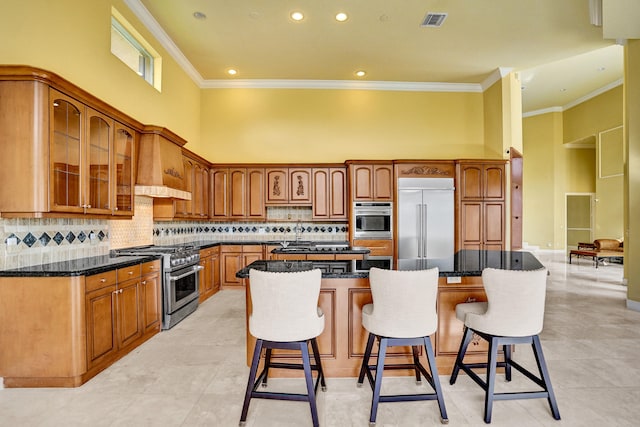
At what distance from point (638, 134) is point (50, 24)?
24.0ft

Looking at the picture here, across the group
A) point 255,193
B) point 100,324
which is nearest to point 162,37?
point 255,193

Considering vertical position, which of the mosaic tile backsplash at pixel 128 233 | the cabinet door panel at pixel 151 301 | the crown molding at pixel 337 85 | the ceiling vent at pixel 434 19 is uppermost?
the ceiling vent at pixel 434 19

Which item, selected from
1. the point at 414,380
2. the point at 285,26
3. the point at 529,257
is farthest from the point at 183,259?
the point at 529,257

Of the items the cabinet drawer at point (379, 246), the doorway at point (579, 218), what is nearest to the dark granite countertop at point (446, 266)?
the cabinet drawer at point (379, 246)

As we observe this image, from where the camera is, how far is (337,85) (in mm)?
6512

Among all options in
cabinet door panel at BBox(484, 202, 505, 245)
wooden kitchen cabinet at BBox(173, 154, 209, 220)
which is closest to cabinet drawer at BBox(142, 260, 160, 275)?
wooden kitchen cabinet at BBox(173, 154, 209, 220)

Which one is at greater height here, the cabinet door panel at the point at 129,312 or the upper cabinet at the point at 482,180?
the upper cabinet at the point at 482,180

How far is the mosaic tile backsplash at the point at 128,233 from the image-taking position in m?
2.74

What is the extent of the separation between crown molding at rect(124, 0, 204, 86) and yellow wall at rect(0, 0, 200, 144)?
3.2 inches

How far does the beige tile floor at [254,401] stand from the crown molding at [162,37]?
408 centimetres

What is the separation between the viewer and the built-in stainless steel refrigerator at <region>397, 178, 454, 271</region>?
5832mm

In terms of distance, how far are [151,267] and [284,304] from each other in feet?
7.38

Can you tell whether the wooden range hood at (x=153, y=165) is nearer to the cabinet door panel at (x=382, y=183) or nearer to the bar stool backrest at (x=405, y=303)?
the bar stool backrest at (x=405, y=303)

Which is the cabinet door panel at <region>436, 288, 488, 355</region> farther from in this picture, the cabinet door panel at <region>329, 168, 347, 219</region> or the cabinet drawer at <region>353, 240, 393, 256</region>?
the cabinet door panel at <region>329, 168, 347, 219</region>
